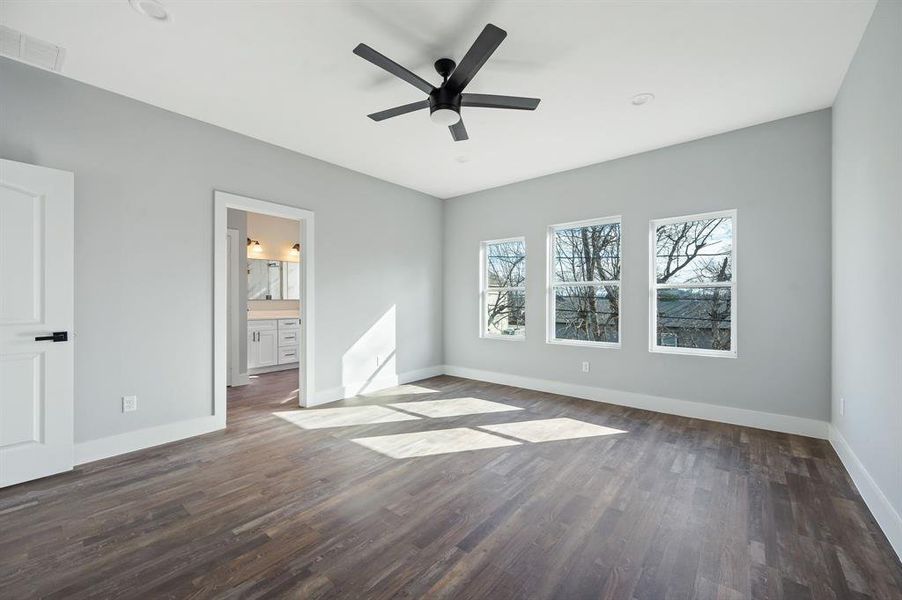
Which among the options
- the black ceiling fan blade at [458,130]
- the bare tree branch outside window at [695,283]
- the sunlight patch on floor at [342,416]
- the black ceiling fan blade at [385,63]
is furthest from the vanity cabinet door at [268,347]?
the bare tree branch outside window at [695,283]

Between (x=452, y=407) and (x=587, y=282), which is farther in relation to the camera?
(x=587, y=282)

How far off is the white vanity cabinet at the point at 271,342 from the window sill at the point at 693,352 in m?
5.05

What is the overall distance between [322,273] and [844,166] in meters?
4.90

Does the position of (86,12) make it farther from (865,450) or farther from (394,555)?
(865,450)

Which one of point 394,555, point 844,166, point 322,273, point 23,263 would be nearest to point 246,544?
point 394,555

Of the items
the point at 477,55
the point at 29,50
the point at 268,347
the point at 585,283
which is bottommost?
the point at 268,347

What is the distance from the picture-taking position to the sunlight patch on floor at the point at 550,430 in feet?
11.4

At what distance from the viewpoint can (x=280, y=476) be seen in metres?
2.71

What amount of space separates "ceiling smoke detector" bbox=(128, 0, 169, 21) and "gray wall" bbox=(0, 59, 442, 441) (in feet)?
4.05

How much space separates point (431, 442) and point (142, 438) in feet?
7.90

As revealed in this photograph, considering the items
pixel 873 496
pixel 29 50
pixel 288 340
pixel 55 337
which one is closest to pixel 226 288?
pixel 55 337

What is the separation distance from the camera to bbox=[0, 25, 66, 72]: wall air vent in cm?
240

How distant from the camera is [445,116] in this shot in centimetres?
263

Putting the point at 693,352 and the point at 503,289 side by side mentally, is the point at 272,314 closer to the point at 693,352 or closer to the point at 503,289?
the point at 503,289
